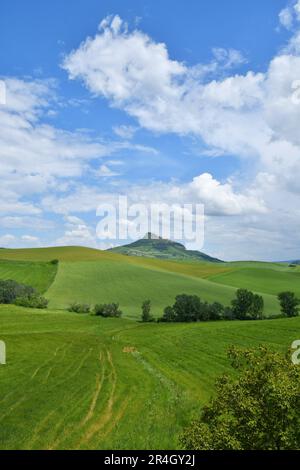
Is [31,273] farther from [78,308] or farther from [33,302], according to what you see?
[78,308]

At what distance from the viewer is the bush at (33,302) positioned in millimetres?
119312

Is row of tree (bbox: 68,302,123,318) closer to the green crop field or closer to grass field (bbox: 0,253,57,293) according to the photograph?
the green crop field

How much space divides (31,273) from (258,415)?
150547mm

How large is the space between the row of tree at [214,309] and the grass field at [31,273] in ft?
154

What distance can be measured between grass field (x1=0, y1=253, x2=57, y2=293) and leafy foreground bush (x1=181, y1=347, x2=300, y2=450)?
12509 centimetres

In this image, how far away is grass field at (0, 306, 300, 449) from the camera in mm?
29688

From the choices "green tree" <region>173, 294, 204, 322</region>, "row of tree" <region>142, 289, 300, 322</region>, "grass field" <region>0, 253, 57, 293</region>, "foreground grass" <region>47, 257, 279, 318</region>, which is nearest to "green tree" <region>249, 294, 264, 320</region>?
"row of tree" <region>142, 289, 300, 322</region>

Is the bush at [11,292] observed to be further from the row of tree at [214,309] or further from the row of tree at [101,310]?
the row of tree at [214,309]

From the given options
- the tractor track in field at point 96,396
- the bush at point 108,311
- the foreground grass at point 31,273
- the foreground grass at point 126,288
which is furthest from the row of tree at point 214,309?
the tractor track in field at point 96,396

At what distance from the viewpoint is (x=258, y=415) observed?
677 inches

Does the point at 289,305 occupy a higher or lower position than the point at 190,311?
higher

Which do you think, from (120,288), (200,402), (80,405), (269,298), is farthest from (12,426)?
(269,298)

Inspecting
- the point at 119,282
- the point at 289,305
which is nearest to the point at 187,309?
the point at 289,305

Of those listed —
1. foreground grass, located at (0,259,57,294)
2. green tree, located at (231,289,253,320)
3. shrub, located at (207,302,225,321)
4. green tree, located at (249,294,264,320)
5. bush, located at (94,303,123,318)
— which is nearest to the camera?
bush, located at (94,303,123,318)
